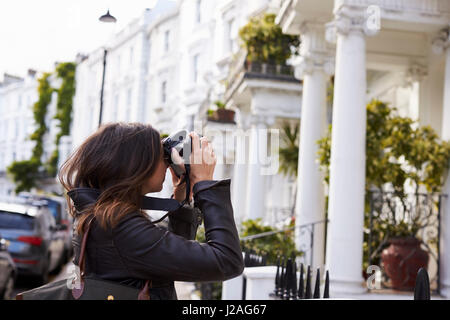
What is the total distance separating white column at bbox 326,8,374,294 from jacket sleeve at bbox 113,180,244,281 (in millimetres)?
5052

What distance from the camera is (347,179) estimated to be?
6.36 m

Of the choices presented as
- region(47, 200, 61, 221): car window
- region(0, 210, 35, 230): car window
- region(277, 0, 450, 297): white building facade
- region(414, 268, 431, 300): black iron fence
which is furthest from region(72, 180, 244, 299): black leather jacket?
region(47, 200, 61, 221): car window

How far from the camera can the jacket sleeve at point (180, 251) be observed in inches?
54.2

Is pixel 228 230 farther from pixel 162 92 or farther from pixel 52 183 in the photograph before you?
pixel 52 183

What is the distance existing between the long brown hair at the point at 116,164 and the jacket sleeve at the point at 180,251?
75 mm

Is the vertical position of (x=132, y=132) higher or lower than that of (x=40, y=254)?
higher

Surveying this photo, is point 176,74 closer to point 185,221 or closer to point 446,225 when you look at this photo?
point 446,225

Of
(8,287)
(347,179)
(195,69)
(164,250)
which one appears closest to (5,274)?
(8,287)

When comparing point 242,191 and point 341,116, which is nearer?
point 341,116

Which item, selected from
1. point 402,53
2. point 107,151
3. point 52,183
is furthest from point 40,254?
point 52,183

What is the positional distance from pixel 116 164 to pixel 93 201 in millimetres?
102

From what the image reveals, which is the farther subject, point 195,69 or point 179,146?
point 195,69
